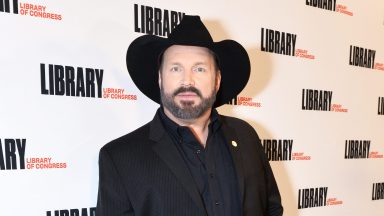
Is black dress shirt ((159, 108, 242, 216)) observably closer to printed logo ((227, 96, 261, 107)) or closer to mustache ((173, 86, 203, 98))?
mustache ((173, 86, 203, 98))

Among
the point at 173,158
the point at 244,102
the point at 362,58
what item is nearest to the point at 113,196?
the point at 173,158

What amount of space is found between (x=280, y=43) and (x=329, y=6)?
52cm

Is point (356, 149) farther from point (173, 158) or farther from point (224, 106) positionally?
point (173, 158)

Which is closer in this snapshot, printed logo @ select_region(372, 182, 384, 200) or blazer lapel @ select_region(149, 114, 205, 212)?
blazer lapel @ select_region(149, 114, 205, 212)

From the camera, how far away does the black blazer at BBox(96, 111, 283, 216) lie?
1160 millimetres

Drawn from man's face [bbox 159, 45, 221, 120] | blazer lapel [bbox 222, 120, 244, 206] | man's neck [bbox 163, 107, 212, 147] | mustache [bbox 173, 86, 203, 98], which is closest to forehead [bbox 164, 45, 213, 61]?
man's face [bbox 159, 45, 221, 120]

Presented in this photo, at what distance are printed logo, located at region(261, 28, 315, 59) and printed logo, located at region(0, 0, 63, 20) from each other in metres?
1.17

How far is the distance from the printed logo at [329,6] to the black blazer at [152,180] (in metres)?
1.31

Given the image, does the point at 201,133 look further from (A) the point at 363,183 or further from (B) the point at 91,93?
(A) the point at 363,183

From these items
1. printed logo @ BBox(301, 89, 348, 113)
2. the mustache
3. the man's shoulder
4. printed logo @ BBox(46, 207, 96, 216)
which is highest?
the mustache

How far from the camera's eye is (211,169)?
124 centimetres

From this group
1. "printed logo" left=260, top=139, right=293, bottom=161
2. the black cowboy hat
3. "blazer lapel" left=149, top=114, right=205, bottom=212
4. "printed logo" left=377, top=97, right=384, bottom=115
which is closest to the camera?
"blazer lapel" left=149, top=114, right=205, bottom=212

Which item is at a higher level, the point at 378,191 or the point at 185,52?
the point at 185,52

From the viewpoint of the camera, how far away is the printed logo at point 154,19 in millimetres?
1565
